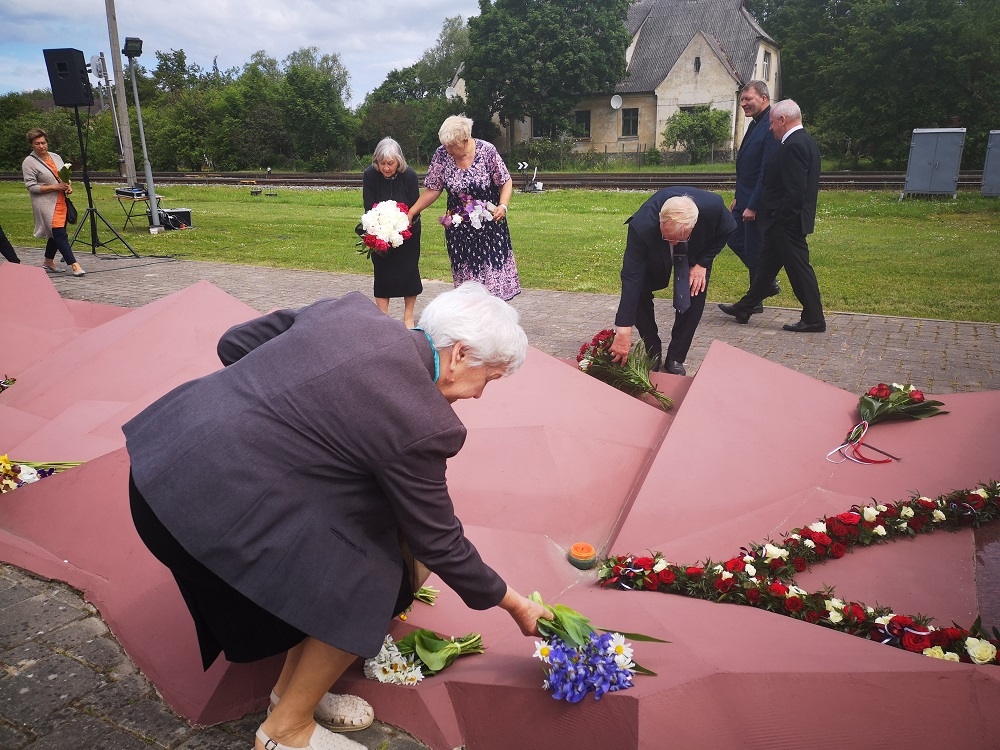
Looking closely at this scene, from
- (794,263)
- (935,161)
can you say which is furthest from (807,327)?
(935,161)

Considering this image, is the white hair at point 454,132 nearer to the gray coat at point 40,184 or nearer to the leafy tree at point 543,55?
the gray coat at point 40,184

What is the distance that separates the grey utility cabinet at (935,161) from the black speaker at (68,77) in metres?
16.1

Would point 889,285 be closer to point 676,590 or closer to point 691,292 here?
point 691,292

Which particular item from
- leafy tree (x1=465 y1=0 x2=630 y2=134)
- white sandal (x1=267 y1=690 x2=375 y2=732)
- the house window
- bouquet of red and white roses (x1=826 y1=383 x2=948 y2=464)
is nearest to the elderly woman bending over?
white sandal (x1=267 y1=690 x2=375 y2=732)

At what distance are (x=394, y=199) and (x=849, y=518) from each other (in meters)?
4.74

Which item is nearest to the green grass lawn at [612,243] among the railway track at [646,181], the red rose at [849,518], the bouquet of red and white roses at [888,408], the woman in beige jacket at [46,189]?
the railway track at [646,181]

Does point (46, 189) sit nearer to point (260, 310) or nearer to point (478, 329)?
point (260, 310)

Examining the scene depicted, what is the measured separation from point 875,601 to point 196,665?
2323mm

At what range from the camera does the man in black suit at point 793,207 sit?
6.90 m

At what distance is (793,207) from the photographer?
22.9 feet

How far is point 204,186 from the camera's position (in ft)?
92.7

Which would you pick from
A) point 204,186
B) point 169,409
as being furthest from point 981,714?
point 204,186

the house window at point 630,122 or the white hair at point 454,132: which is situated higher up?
the house window at point 630,122

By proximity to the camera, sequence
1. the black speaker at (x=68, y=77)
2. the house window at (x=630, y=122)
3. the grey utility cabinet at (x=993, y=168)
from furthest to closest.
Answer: the house window at (x=630, y=122)
the grey utility cabinet at (x=993, y=168)
the black speaker at (x=68, y=77)
